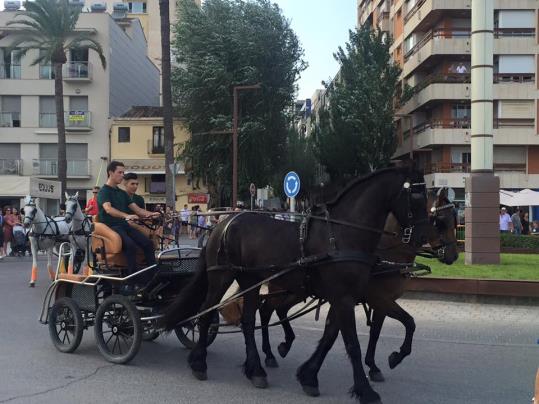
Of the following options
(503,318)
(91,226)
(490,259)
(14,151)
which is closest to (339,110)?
(14,151)

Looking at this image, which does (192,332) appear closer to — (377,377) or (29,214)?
(377,377)

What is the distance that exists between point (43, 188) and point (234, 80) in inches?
627

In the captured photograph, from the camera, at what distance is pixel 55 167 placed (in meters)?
45.9

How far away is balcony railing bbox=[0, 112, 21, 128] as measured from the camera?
151 ft

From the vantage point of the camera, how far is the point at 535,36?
43.1 meters

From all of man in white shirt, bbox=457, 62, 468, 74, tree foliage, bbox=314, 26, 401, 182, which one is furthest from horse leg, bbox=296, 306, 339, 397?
man in white shirt, bbox=457, 62, 468, 74

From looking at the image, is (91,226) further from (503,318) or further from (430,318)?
(503,318)

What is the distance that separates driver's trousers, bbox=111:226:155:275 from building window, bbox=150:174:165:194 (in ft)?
134

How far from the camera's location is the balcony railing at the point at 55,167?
45.6m

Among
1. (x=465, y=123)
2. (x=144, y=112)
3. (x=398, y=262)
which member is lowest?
(x=398, y=262)

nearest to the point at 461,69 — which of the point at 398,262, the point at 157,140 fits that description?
the point at 157,140

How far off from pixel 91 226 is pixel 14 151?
138 ft

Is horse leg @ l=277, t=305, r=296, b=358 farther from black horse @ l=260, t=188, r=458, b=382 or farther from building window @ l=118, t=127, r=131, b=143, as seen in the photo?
building window @ l=118, t=127, r=131, b=143

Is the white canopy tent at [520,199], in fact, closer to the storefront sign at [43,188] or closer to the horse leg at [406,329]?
the storefront sign at [43,188]
